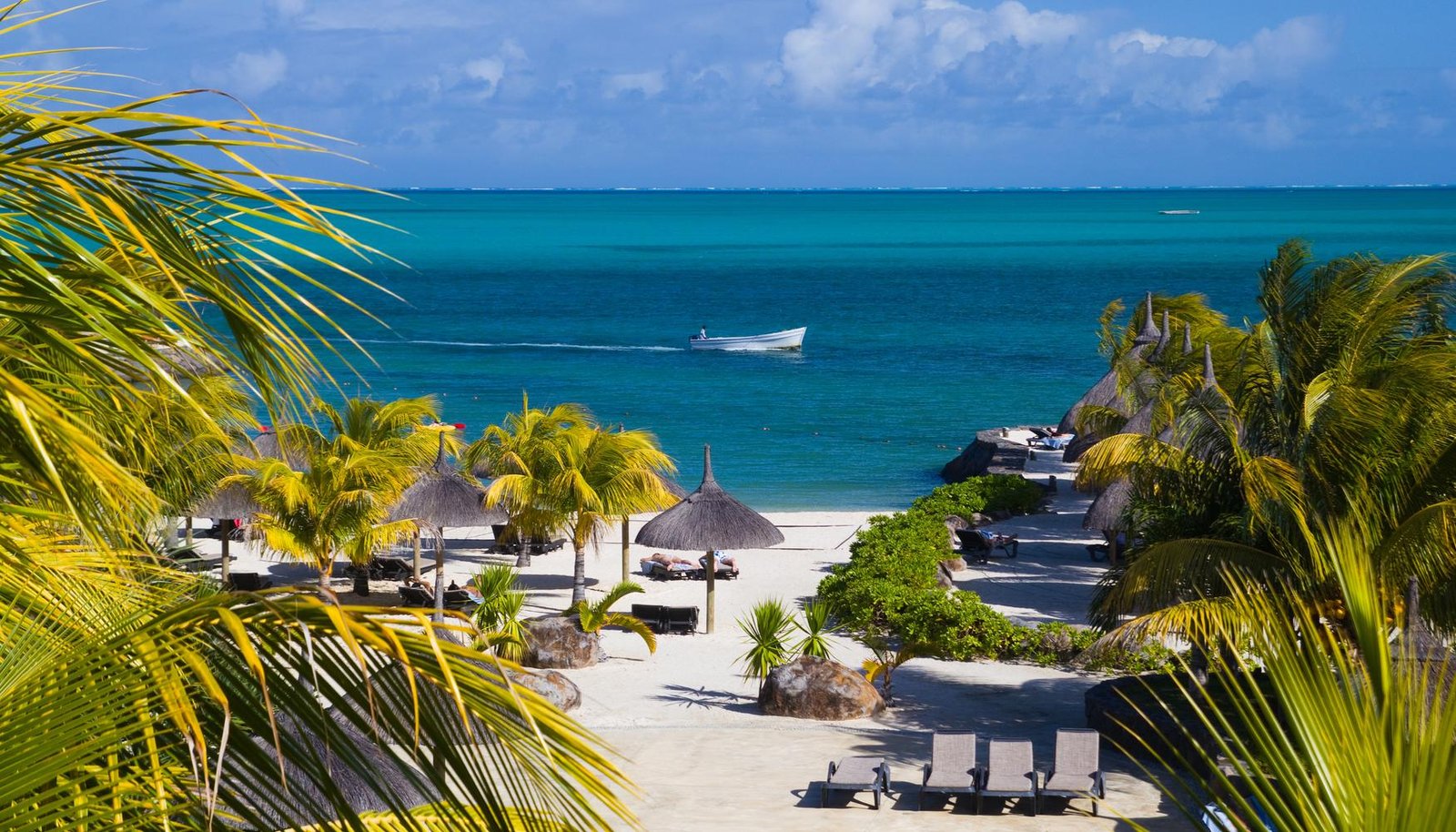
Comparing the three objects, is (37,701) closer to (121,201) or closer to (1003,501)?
(121,201)

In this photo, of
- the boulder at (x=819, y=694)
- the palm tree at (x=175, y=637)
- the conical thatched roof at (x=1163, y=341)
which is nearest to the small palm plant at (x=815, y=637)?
the boulder at (x=819, y=694)

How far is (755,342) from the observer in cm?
6469

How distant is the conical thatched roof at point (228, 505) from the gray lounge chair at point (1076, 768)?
39.2 ft

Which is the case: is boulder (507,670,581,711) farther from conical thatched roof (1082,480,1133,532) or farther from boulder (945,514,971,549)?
boulder (945,514,971,549)

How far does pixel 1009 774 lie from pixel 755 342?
176 ft

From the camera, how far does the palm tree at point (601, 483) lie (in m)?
18.3

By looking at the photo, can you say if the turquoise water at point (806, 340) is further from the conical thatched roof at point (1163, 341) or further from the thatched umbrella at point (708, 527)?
the conical thatched roof at point (1163, 341)

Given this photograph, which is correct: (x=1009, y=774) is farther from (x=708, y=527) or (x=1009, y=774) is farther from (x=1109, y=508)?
(x=1109, y=508)

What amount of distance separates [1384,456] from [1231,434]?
4.39 feet

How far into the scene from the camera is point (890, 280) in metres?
105

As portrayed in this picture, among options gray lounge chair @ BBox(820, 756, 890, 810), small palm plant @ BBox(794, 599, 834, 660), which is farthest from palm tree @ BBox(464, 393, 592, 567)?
gray lounge chair @ BBox(820, 756, 890, 810)

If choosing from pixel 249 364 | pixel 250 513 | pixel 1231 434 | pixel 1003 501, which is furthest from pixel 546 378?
pixel 249 364

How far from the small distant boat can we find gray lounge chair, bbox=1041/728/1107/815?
52.8 m

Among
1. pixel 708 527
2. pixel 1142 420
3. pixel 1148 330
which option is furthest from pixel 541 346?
pixel 708 527
